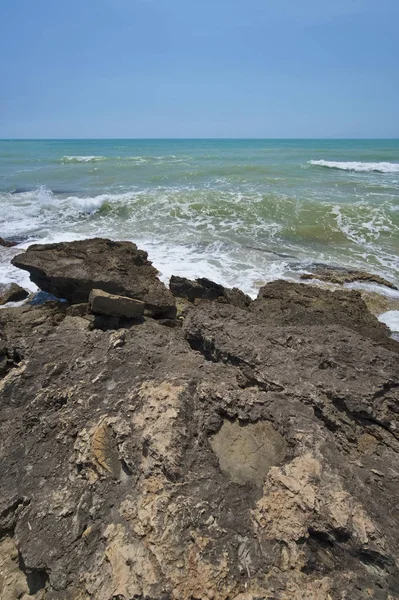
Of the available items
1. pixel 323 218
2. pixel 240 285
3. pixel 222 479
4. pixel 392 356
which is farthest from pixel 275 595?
pixel 323 218

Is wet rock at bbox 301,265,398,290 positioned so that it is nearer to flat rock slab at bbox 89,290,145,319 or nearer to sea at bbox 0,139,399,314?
sea at bbox 0,139,399,314

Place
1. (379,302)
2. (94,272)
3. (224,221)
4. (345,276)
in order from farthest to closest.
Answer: (224,221)
(345,276)
(379,302)
(94,272)

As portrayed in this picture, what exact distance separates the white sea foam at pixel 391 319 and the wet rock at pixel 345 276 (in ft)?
4.41

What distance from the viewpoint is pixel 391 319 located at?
23.5 ft

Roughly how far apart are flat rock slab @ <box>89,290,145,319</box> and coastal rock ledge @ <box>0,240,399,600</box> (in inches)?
39.4

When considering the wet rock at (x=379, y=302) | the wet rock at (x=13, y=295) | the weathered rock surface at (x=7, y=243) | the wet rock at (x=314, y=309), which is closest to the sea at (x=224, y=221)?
the weathered rock surface at (x=7, y=243)

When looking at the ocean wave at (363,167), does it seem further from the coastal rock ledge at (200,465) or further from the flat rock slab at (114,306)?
the coastal rock ledge at (200,465)

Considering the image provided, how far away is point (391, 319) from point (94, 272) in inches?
219

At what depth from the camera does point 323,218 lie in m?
14.7

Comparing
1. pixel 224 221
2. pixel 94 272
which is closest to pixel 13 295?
pixel 94 272

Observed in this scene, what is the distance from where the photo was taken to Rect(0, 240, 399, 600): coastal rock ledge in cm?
187

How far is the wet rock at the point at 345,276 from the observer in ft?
28.7

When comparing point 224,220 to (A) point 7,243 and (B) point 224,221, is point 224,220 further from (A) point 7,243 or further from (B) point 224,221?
(A) point 7,243

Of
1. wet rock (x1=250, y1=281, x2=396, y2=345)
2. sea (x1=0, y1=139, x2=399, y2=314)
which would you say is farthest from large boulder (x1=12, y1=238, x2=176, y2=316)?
sea (x1=0, y1=139, x2=399, y2=314)
